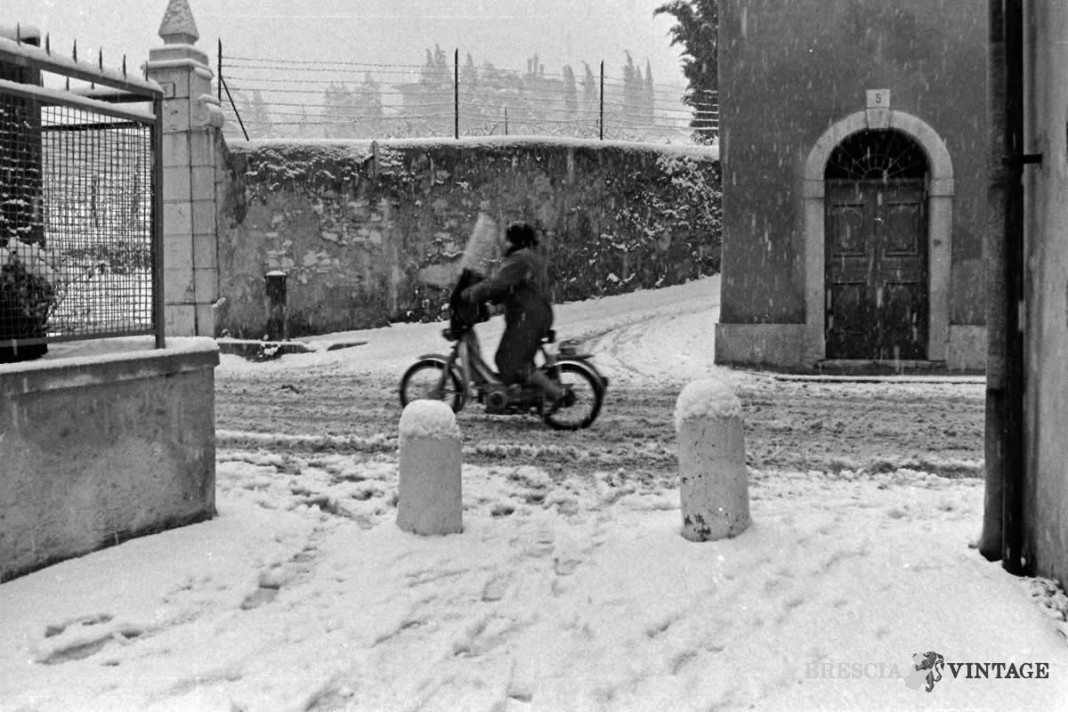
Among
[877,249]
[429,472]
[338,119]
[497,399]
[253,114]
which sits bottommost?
[429,472]

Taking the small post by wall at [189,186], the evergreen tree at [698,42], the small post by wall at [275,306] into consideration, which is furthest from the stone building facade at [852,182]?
the evergreen tree at [698,42]

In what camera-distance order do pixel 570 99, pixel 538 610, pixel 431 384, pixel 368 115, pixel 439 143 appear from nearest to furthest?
pixel 538 610, pixel 431 384, pixel 439 143, pixel 570 99, pixel 368 115

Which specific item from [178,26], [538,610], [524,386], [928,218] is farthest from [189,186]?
[538,610]

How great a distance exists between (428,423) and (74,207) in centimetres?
206

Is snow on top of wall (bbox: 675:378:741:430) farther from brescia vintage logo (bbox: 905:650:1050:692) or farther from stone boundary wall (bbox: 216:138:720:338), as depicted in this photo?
stone boundary wall (bbox: 216:138:720:338)

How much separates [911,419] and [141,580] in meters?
6.71

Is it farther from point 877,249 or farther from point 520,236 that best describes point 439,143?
point 520,236

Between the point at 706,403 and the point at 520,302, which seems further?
the point at 520,302

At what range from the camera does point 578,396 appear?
823 centimetres

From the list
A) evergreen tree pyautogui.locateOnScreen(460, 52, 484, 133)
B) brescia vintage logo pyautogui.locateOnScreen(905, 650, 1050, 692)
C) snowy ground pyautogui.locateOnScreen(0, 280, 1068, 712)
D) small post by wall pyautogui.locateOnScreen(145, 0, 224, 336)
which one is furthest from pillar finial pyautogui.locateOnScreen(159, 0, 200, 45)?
brescia vintage logo pyautogui.locateOnScreen(905, 650, 1050, 692)

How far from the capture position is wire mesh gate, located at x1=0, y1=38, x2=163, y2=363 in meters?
4.44

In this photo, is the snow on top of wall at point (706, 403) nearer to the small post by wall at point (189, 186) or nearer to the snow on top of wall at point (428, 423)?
the snow on top of wall at point (428, 423)

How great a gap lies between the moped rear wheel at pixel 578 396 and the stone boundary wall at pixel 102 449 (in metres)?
3.51

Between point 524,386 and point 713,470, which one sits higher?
point 524,386
